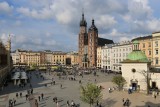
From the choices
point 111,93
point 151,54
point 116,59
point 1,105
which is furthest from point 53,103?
point 116,59

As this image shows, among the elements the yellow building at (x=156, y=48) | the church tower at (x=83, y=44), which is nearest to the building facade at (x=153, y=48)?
the yellow building at (x=156, y=48)

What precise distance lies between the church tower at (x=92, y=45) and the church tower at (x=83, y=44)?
217 inches

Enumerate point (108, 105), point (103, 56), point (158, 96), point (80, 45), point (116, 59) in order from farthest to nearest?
point (80, 45)
point (103, 56)
point (116, 59)
point (158, 96)
point (108, 105)

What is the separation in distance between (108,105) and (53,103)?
879 centimetres

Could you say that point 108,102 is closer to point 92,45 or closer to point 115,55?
point 115,55

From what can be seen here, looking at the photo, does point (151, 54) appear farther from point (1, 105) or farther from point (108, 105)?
point (1, 105)

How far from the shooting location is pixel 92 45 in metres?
156

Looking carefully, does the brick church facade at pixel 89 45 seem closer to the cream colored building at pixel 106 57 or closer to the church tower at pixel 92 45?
the church tower at pixel 92 45

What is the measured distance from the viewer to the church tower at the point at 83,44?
529 feet

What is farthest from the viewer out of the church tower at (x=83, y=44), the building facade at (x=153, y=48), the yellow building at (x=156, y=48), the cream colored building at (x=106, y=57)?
the church tower at (x=83, y=44)

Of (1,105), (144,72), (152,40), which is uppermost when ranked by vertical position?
(152,40)

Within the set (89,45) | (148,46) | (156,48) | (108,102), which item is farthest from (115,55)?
(108,102)

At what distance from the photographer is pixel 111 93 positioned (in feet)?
173

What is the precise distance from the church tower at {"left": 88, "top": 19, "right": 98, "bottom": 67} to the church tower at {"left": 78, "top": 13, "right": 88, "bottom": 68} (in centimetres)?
551
